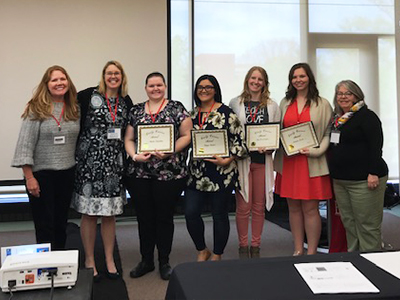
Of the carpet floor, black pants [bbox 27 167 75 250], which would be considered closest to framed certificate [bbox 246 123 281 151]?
the carpet floor

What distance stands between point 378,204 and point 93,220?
2044 mm

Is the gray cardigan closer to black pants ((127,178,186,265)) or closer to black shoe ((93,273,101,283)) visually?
black pants ((127,178,186,265))

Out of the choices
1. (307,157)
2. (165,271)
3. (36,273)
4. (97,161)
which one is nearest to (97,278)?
(165,271)

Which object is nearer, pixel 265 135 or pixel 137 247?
pixel 265 135

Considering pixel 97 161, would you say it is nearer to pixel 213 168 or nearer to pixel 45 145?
pixel 45 145

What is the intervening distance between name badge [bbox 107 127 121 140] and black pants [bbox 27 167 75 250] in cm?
34

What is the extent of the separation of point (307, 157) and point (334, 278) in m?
1.71

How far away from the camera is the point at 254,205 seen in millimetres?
3037

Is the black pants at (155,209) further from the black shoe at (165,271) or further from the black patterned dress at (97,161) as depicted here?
the black patterned dress at (97,161)

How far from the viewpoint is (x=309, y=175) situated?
283cm

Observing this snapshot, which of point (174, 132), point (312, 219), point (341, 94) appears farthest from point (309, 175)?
point (174, 132)

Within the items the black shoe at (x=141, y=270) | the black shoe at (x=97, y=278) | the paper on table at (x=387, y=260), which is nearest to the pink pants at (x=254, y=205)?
the black shoe at (x=141, y=270)

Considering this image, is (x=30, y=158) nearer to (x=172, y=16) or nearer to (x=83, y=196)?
(x=83, y=196)

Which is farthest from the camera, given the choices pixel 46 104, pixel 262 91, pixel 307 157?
pixel 262 91
